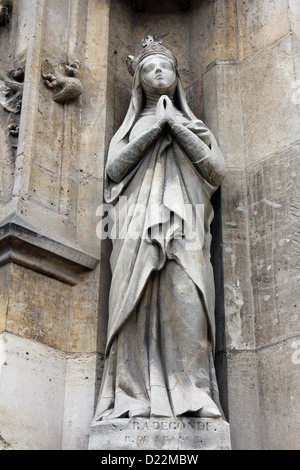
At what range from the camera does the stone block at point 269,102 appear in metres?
5.63

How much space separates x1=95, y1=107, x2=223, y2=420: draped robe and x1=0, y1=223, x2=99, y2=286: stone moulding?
0.84 feet

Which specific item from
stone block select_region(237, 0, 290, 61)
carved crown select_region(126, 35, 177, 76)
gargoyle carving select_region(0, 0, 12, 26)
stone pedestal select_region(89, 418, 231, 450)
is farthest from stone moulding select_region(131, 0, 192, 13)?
stone pedestal select_region(89, 418, 231, 450)

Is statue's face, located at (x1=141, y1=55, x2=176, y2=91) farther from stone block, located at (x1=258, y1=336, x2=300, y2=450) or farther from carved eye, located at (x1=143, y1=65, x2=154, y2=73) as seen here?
stone block, located at (x1=258, y1=336, x2=300, y2=450)

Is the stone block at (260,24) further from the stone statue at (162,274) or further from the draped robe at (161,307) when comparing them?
the draped robe at (161,307)

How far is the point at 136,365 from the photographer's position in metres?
4.88

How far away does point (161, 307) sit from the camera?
4.92 metres

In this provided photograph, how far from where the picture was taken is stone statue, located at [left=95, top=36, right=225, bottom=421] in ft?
15.5

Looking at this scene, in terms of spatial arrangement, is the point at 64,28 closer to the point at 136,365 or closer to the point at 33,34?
the point at 33,34

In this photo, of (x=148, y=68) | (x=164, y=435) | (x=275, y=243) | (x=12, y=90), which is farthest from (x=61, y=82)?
(x=164, y=435)

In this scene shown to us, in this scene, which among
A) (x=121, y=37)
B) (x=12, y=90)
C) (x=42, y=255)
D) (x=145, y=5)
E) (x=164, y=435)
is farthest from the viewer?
(x=145, y=5)

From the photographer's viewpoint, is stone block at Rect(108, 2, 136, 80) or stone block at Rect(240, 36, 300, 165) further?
stone block at Rect(108, 2, 136, 80)

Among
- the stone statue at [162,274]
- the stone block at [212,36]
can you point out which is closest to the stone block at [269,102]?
the stone block at [212,36]

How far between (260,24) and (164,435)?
10.4ft

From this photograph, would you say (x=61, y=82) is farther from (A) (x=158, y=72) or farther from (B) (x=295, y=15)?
(B) (x=295, y=15)
